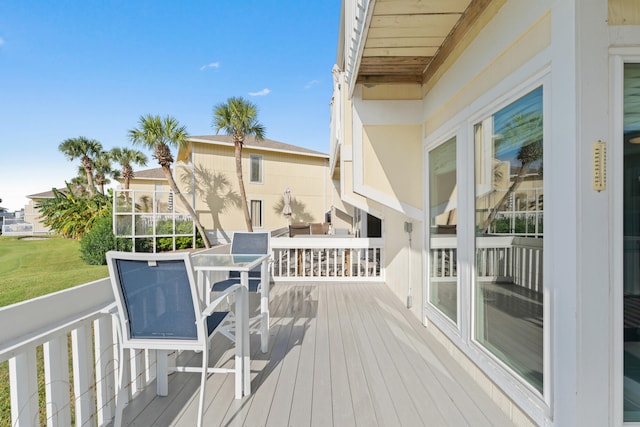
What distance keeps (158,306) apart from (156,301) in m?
0.03

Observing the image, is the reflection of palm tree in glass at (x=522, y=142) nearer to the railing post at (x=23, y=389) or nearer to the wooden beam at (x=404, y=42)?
the wooden beam at (x=404, y=42)

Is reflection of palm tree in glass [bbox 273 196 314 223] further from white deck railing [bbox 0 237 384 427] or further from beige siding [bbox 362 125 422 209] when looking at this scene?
white deck railing [bbox 0 237 384 427]

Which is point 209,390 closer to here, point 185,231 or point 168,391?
point 168,391

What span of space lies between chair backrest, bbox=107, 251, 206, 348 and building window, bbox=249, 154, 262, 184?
45.4 feet

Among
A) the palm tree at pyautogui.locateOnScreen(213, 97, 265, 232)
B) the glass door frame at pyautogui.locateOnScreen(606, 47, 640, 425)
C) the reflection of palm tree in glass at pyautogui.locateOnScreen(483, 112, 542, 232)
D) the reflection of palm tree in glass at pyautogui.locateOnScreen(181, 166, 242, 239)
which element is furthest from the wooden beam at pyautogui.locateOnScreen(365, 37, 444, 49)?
the reflection of palm tree in glass at pyautogui.locateOnScreen(181, 166, 242, 239)

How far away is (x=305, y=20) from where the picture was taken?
11.0 m

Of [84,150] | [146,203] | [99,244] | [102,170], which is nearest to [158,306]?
[99,244]

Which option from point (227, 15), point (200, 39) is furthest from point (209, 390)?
point (200, 39)

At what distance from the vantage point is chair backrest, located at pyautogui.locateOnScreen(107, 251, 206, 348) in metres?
1.73

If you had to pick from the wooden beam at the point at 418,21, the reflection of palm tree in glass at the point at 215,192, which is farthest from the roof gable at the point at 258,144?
the wooden beam at the point at 418,21

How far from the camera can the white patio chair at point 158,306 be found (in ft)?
5.66

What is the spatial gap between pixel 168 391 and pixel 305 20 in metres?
12.2

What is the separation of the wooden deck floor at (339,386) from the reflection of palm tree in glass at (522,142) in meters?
1.37

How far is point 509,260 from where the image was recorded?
197 centimetres
